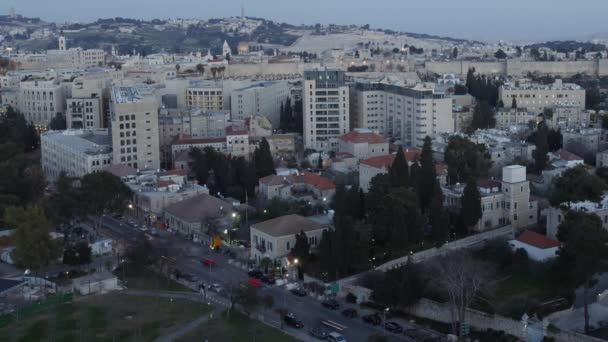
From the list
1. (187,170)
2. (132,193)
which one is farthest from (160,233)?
(187,170)

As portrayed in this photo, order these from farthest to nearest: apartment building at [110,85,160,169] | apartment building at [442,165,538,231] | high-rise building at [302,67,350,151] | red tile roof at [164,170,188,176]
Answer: high-rise building at [302,67,350,151] < apartment building at [110,85,160,169] < red tile roof at [164,170,188,176] < apartment building at [442,165,538,231]

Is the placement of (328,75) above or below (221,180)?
above

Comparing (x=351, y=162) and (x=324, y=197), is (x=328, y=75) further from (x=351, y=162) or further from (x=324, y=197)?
(x=324, y=197)

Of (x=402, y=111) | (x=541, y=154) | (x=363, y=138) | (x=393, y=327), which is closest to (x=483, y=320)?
(x=393, y=327)

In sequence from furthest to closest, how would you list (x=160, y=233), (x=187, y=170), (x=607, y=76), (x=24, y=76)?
(x=607, y=76) → (x=24, y=76) → (x=187, y=170) → (x=160, y=233)

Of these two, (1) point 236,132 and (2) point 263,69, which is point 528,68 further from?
(1) point 236,132

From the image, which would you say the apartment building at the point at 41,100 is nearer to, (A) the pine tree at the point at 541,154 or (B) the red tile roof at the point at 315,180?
(B) the red tile roof at the point at 315,180

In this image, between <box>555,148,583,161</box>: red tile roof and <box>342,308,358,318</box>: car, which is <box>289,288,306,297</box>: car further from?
<box>555,148,583,161</box>: red tile roof

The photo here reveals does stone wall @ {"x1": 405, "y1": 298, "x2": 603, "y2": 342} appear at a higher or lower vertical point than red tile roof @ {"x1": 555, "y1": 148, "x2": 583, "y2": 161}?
lower

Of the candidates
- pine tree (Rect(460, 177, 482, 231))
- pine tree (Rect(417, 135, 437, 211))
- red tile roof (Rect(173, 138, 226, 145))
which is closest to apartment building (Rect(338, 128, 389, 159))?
red tile roof (Rect(173, 138, 226, 145))
